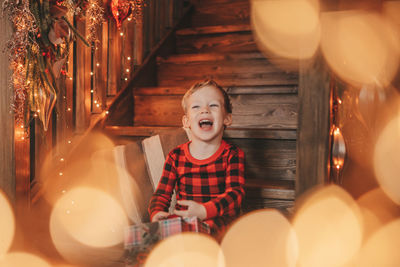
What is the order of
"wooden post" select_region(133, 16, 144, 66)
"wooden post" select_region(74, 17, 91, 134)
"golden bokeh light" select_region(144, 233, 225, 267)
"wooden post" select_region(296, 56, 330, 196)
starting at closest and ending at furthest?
1. "wooden post" select_region(296, 56, 330, 196)
2. "golden bokeh light" select_region(144, 233, 225, 267)
3. "wooden post" select_region(74, 17, 91, 134)
4. "wooden post" select_region(133, 16, 144, 66)

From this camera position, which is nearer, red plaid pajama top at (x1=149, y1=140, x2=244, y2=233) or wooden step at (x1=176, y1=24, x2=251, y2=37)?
red plaid pajama top at (x1=149, y1=140, x2=244, y2=233)

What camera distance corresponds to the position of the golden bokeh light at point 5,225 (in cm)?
141

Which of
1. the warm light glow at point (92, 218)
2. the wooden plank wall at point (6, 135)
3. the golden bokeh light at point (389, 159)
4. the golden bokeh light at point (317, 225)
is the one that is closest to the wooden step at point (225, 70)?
the golden bokeh light at point (389, 159)

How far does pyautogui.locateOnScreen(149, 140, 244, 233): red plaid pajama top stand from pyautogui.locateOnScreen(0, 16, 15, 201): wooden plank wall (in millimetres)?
A: 531

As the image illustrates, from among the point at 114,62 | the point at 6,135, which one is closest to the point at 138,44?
the point at 114,62

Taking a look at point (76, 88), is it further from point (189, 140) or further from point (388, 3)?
point (388, 3)

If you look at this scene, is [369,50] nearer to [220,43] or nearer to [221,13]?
[220,43]

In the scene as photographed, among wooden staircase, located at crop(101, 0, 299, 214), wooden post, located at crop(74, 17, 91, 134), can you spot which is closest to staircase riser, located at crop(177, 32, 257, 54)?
wooden staircase, located at crop(101, 0, 299, 214)

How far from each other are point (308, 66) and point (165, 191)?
82 cm

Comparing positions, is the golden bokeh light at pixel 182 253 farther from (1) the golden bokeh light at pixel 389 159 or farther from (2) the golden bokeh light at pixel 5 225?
(1) the golden bokeh light at pixel 389 159

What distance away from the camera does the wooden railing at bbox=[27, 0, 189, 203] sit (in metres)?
2.03

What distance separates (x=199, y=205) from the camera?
54.3 inches

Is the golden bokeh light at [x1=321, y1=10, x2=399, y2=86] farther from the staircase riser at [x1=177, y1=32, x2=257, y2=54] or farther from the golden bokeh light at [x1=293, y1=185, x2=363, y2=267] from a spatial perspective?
the staircase riser at [x1=177, y1=32, x2=257, y2=54]

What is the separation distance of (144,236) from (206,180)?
0.42 meters
